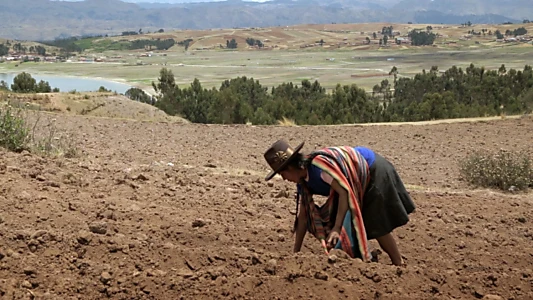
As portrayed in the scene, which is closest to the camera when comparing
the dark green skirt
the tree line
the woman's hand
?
the woman's hand

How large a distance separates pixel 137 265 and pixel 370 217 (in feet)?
5.93

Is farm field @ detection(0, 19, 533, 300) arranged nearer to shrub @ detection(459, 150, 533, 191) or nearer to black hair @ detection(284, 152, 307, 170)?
shrub @ detection(459, 150, 533, 191)

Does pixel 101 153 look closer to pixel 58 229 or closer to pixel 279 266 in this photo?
pixel 58 229

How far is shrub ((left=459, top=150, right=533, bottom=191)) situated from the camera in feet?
30.2

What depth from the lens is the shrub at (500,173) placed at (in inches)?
362

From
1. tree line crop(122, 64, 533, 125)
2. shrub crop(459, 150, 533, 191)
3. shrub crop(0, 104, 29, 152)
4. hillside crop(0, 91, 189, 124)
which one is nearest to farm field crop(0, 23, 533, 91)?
tree line crop(122, 64, 533, 125)

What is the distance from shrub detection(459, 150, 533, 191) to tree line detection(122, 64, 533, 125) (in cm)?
1191

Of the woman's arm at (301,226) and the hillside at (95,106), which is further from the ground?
the woman's arm at (301,226)

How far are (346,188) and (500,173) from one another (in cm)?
629

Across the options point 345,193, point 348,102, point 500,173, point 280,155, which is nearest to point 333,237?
point 345,193

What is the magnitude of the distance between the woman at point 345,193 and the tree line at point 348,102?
17941 mm

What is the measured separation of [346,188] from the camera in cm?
395

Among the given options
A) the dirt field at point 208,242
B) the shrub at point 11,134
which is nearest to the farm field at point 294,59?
the shrub at point 11,134

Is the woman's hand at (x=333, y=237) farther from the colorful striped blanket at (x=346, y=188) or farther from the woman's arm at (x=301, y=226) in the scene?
the woman's arm at (x=301, y=226)
